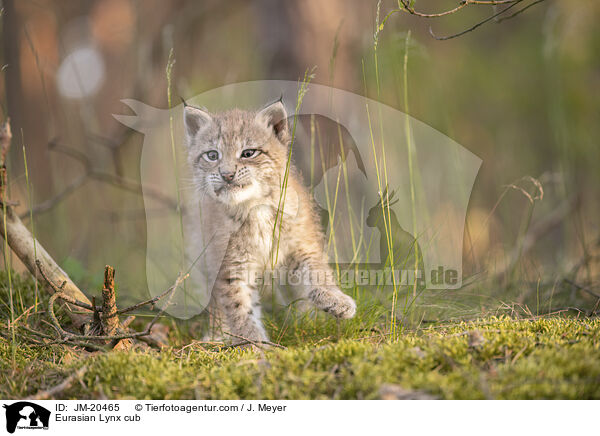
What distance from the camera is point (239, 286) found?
2293 millimetres

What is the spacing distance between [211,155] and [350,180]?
2.51ft

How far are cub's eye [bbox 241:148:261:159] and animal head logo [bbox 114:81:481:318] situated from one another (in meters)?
0.21

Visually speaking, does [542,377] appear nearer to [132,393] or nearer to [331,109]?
[132,393]

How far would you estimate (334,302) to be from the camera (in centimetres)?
200

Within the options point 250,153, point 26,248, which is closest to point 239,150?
point 250,153

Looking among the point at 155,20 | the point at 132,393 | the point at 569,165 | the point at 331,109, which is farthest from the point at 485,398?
the point at 155,20

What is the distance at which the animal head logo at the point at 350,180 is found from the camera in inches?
90.2
